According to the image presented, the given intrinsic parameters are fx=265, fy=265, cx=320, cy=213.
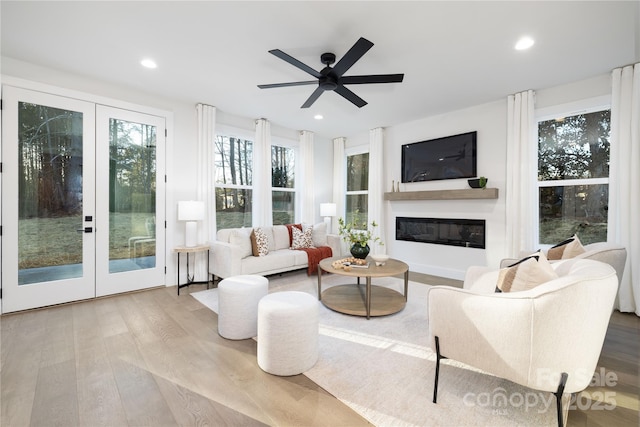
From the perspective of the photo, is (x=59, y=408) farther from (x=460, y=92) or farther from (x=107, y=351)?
(x=460, y=92)

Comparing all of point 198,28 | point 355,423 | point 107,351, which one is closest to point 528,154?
point 355,423

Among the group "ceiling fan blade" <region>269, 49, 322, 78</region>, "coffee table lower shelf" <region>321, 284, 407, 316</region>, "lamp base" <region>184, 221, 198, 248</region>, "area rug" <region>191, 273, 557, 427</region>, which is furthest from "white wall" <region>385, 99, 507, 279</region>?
"lamp base" <region>184, 221, 198, 248</region>

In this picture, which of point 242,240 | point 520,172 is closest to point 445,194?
point 520,172

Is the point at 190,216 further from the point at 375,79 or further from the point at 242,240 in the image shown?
the point at 375,79

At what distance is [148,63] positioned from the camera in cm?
298

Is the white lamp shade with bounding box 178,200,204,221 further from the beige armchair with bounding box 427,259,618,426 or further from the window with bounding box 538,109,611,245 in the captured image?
the window with bounding box 538,109,611,245

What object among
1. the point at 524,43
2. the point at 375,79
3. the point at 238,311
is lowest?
the point at 238,311

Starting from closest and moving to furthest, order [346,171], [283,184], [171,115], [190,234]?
[190,234], [171,115], [283,184], [346,171]

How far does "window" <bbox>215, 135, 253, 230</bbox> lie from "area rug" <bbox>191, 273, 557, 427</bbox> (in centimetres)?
292

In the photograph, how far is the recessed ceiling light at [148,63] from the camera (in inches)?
115

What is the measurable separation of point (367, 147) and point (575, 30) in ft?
12.0

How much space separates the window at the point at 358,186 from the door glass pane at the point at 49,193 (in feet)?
15.5

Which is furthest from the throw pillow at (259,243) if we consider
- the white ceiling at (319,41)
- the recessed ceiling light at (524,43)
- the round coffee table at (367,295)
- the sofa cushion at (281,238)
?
the recessed ceiling light at (524,43)

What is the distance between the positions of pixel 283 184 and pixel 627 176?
4.97m
